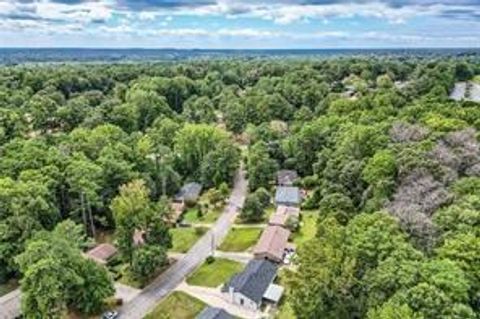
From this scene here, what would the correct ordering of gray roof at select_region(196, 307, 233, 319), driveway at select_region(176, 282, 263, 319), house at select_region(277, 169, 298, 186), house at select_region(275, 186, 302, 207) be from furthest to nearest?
house at select_region(277, 169, 298, 186) < house at select_region(275, 186, 302, 207) < driveway at select_region(176, 282, 263, 319) < gray roof at select_region(196, 307, 233, 319)

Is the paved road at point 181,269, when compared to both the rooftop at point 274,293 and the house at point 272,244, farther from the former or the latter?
the rooftop at point 274,293

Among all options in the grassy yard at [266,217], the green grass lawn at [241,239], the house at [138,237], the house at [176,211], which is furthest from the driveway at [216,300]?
the grassy yard at [266,217]

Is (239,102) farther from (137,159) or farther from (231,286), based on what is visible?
(231,286)

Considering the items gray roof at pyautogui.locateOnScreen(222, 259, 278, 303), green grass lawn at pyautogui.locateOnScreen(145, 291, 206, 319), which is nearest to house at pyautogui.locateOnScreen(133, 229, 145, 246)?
green grass lawn at pyautogui.locateOnScreen(145, 291, 206, 319)

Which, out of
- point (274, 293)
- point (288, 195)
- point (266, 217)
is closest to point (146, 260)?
point (274, 293)

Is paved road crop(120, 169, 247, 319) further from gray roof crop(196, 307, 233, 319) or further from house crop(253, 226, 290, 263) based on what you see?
gray roof crop(196, 307, 233, 319)

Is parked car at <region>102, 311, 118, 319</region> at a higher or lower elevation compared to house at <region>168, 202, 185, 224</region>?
lower

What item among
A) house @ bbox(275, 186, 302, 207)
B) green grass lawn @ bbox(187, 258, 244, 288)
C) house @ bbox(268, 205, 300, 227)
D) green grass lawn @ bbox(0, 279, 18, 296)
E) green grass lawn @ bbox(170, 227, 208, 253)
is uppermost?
house @ bbox(275, 186, 302, 207)
